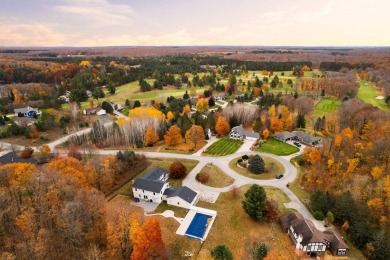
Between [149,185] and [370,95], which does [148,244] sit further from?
[370,95]

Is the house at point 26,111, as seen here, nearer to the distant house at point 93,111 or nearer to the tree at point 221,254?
the distant house at point 93,111

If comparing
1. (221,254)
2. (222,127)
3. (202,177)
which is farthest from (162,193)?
(222,127)

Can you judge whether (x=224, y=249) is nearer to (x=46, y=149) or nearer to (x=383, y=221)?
(x=383, y=221)

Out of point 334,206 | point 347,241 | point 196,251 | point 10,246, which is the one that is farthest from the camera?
point 334,206

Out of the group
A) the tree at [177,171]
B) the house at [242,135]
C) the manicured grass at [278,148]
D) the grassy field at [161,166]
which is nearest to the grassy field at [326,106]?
the manicured grass at [278,148]

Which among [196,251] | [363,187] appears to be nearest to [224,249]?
[196,251]
